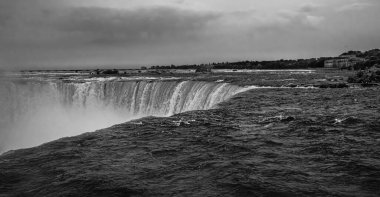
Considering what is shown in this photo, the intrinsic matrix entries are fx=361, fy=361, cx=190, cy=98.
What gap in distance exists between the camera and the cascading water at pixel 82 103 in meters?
37.6

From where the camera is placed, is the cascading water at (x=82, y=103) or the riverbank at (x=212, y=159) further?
the cascading water at (x=82, y=103)

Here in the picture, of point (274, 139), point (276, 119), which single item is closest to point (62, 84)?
point (276, 119)

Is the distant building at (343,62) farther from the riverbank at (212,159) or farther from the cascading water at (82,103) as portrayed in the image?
the riverbank at (212,159)

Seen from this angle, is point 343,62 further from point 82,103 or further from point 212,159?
point 212,159

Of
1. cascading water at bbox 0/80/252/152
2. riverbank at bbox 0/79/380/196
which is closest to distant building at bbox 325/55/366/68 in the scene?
cascading water at bbox 0/80/252/152

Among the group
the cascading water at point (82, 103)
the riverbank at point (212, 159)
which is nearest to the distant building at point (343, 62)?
the cascading water at point (82, 103)

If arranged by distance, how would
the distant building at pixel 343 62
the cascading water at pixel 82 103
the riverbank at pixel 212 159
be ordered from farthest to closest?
1. the distant building at pixel 343 62
2. the cascading water at pixel 82 103
3. the riverbank at pixel 212 159

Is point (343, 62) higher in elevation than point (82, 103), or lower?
higher

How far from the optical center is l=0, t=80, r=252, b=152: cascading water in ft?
123

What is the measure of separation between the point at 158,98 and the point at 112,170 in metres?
28.8

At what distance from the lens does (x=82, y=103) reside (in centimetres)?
4731

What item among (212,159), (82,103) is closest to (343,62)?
(82,103)

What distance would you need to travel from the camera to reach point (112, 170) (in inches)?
486

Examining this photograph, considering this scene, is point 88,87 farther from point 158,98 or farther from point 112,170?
point 112,170
